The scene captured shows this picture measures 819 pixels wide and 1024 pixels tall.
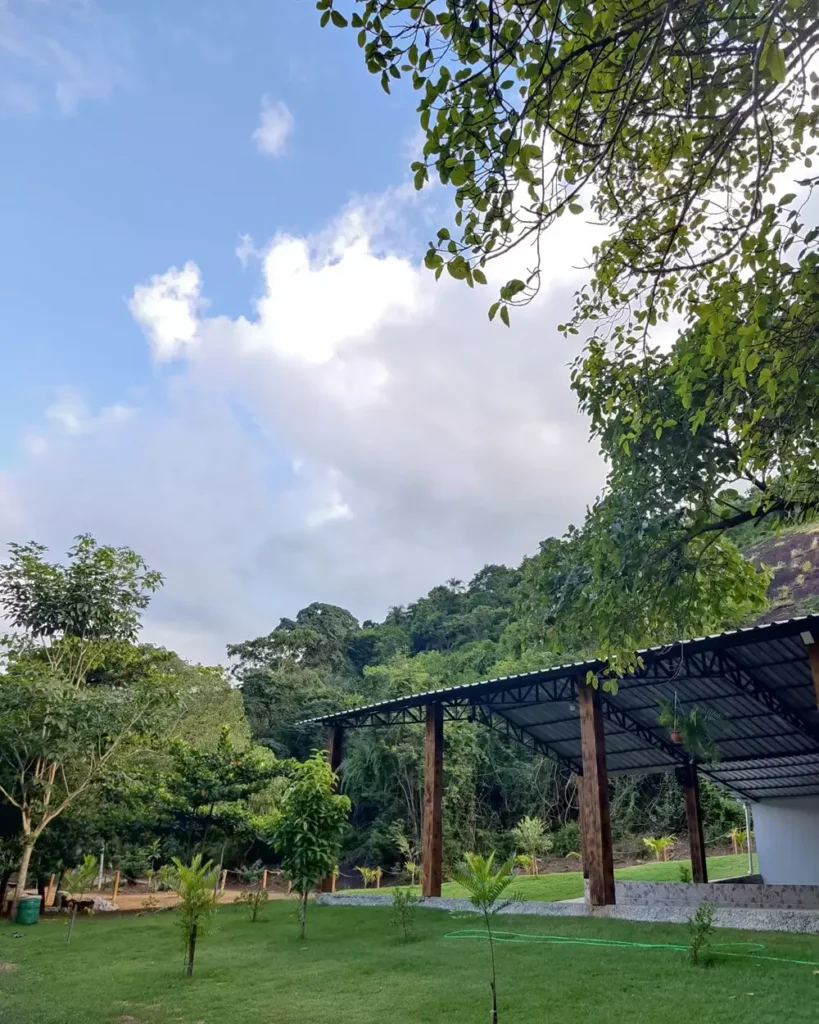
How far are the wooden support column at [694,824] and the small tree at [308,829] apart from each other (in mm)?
8890

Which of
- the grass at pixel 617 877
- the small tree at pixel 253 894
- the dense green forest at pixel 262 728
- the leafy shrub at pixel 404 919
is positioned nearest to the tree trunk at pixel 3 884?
the dense green forest at pixel 262 728

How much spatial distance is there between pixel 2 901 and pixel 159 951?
5.51 meters

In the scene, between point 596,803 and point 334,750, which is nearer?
point 596,803

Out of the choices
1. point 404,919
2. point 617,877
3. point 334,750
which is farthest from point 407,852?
point 404,919

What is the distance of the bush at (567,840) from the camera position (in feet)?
80.3

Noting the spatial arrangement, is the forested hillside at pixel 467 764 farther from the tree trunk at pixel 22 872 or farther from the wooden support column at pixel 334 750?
the tree trunk at pixel 22 872

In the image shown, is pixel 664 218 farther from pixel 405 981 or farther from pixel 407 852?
pixel 407 852

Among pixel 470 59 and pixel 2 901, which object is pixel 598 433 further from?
pixel 2 901

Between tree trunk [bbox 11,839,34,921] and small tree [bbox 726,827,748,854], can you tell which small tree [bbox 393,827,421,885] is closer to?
small tree [bbox 726,827,748,854]

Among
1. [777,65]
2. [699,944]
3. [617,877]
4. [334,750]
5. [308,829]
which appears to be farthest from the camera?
[617,877]

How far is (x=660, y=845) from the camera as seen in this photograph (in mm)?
22062

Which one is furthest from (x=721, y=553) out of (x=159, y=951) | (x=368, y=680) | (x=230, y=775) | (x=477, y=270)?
(x=368, y=680)

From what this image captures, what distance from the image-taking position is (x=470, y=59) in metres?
2.61

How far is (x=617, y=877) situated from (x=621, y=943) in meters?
11.8
